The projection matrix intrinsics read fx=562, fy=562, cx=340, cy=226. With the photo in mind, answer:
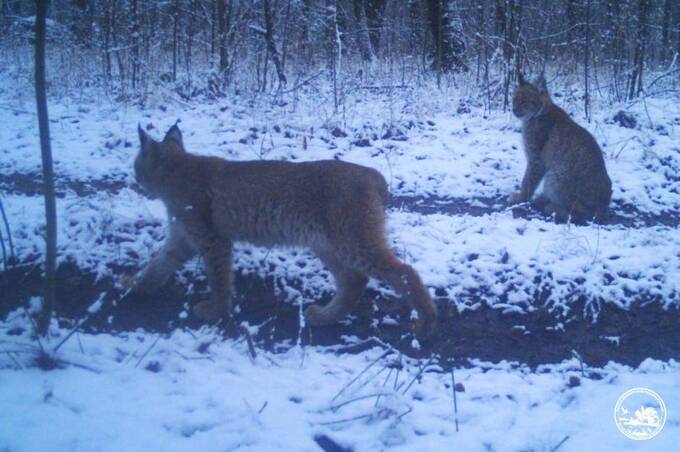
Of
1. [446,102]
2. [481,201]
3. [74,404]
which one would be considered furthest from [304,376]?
[446,102]

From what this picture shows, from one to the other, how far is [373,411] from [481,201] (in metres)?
3.55

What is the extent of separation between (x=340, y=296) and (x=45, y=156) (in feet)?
7.11

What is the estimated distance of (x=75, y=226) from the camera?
502 centimetres

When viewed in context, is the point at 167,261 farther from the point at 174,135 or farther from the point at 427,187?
the point at 427,187

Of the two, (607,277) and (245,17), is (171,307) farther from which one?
(245,17)

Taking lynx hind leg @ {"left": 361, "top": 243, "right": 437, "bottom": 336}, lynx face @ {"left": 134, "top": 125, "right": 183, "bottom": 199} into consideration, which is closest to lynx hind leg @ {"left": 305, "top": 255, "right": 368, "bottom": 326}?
lynx hind leg @ {"left": 361, "top": 243, "right": 437, "bottom": 336}

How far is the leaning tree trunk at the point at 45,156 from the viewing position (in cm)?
316

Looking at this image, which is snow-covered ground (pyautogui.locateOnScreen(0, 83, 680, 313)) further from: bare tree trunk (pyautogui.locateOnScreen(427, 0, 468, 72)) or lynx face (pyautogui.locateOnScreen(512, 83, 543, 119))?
bare tree trunk (pyautogui.locateOnScreen(427, 0, 468, 72))

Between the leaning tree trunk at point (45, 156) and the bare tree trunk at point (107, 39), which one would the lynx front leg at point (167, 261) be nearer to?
the leaning tree trunk at point (45, 156)

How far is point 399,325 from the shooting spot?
4.07 m

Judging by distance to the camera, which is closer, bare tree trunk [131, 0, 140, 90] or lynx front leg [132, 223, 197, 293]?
lynx front leg [132, 223, 197, 293]

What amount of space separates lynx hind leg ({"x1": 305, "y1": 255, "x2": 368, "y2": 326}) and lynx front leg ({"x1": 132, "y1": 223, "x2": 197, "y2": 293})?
→ 1084 millimetres

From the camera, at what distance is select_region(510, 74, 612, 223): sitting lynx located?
558 cm

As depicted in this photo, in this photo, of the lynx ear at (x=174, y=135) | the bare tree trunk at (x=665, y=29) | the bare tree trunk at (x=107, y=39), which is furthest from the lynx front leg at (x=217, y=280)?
the bare tree trunk at (x=665, y=29)
